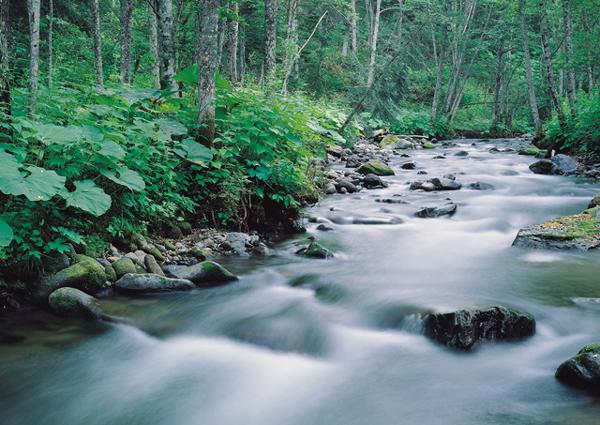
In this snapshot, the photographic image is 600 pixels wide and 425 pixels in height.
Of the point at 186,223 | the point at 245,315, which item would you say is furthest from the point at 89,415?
the point at 186,223

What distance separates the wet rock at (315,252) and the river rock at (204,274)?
1.39m

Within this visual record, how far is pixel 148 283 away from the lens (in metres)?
5.04

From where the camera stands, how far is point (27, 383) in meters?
3.41

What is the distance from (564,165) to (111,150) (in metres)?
12.7

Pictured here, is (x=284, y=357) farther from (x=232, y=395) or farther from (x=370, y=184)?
(x=370, y=184)

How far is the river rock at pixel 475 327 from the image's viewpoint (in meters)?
3.98

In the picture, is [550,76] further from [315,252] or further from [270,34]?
[315,252]

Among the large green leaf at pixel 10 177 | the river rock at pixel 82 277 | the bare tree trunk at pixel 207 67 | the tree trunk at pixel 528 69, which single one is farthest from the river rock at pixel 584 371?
the tree trunk at pixel 528 69

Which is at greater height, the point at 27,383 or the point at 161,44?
the point at 161,44

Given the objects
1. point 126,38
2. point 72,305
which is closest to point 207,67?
point 72,305

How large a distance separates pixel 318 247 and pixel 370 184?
228 inches

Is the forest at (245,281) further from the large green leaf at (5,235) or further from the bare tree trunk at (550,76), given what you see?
the bare tree trunk at (550,76)

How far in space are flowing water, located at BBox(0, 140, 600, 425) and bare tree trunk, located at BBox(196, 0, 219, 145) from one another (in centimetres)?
200

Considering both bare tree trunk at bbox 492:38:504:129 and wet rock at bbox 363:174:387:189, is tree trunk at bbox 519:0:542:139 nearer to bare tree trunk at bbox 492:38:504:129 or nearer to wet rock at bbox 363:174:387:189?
bare tree trunk at bbox 492:38:504:129
